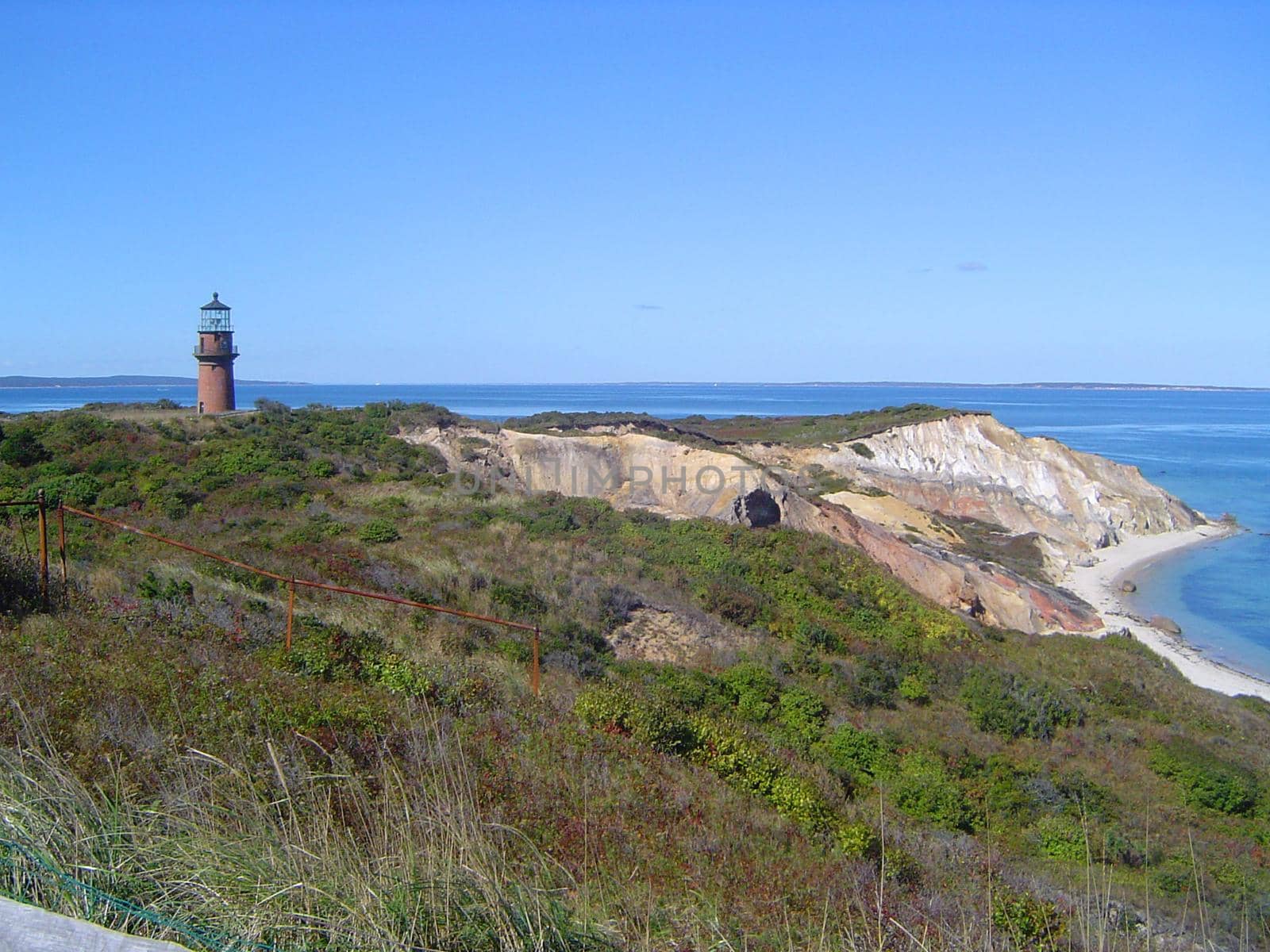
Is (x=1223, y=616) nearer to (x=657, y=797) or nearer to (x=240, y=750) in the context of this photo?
(x=657, y=797)

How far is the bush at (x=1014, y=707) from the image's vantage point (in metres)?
14.5

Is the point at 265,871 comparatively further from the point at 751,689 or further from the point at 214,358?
the point at 214,358

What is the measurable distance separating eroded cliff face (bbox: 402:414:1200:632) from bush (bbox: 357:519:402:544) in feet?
26.5

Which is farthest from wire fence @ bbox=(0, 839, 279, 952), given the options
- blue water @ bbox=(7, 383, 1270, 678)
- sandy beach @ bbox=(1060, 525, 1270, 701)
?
blue water @ bbox=(7, 383, 1270, 678)

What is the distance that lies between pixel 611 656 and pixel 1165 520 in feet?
149

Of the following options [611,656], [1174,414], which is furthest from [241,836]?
[1174,414]

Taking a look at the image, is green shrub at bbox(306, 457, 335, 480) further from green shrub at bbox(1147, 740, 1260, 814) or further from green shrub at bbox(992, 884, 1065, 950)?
green shrub at bbox(992, 884, 1065, 950)

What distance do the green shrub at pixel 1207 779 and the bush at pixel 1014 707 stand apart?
4.95ft

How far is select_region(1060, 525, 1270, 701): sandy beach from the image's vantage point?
24.4m

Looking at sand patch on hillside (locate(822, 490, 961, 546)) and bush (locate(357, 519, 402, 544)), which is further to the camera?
sand patch on hillside (locate(822, 490, 961, 546))

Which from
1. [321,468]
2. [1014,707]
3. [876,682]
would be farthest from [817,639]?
[321,468]

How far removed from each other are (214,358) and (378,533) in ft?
61.1

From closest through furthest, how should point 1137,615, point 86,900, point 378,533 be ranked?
A: point 86,900, point 378,533, point 1137,615

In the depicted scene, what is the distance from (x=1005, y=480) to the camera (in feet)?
164
